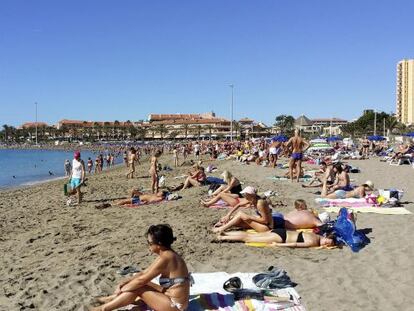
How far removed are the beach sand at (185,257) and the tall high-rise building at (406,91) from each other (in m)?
101

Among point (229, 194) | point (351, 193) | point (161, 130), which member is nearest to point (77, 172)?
point (229, 194)

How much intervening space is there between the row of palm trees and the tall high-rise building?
36820 mm

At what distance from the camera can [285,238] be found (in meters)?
6.12

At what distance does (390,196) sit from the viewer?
898 centimetres

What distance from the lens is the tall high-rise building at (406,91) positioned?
101250 mm

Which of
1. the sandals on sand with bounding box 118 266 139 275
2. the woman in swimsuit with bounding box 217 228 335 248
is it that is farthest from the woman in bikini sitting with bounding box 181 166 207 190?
the sandals on sand with bounding box 118 266 139 275

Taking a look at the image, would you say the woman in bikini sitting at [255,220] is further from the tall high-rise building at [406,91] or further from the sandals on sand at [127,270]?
the tall high-rise building at [406,91]

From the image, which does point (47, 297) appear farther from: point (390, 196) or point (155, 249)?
point (390, 196)

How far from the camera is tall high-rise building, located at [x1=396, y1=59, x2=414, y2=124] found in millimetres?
101250

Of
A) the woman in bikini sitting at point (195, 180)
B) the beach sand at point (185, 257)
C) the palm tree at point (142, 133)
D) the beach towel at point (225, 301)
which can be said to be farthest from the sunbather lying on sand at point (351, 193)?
the palm tree at point (142, 133)

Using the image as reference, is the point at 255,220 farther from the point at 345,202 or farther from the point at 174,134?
the point at 174,134

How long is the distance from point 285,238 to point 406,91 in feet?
350

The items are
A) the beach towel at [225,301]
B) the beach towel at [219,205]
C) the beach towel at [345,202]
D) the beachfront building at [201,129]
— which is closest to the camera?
the beach towel at [225,301]

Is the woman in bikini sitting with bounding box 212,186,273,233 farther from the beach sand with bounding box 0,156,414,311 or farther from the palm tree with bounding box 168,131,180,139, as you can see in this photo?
the palm tree with bounding box 168,131,180,139
